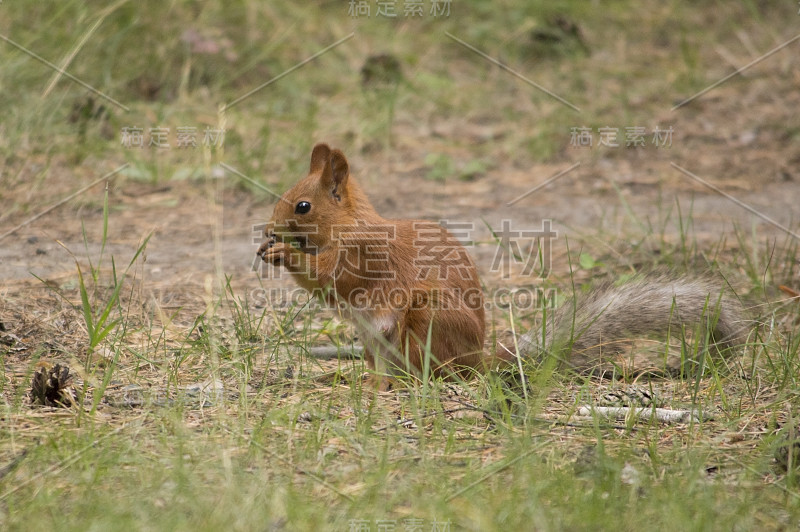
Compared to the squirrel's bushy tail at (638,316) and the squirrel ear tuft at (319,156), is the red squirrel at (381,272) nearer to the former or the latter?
the squirrel ear tuft at (319,156)

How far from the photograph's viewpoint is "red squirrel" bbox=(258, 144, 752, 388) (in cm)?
246

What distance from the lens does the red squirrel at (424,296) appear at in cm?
246

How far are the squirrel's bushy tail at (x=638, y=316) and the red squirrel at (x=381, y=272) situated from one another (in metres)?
0.22

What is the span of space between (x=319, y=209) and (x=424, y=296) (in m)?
0.43

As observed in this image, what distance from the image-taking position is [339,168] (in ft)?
8.63

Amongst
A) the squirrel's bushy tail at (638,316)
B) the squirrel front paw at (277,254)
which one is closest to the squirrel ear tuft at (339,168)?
the squirrel front paw at (277,254)
